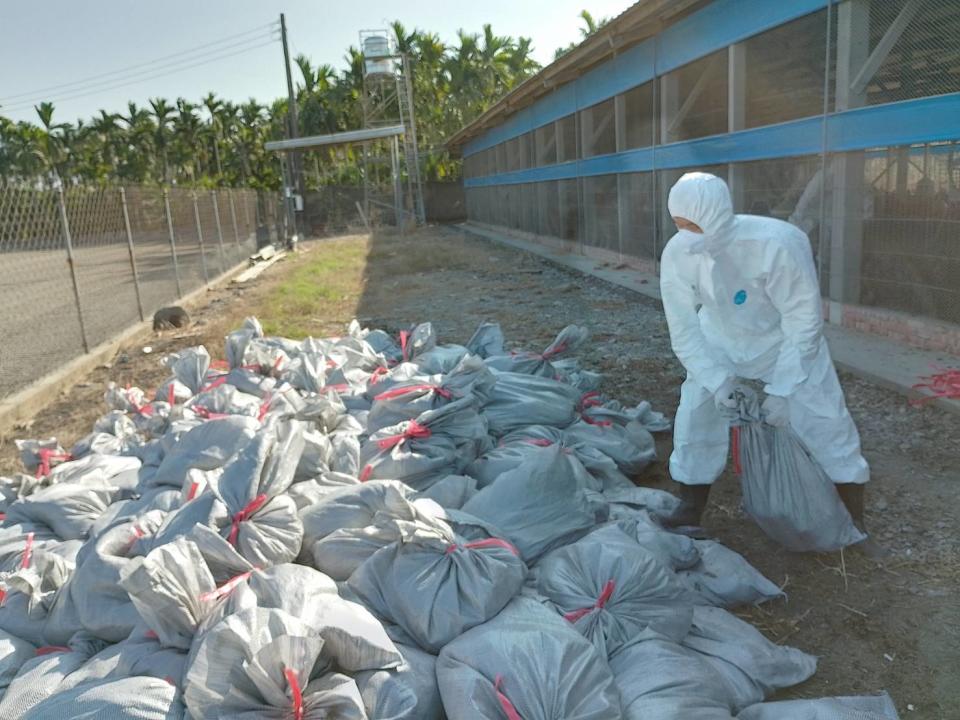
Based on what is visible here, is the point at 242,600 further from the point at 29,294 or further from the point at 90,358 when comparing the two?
the point at 29,294

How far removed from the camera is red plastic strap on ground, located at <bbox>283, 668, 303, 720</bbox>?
1.63 meters

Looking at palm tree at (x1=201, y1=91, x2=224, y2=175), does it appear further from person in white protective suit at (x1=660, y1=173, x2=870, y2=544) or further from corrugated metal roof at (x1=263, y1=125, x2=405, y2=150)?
person in white protective suit at (x1=660, y1=173, x2=870, y2=544)

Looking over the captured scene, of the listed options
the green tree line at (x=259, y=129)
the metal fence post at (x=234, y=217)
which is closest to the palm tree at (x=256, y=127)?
the green tree line at (x=259, y=129)

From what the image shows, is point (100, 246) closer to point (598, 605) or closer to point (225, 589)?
point (225, 589)

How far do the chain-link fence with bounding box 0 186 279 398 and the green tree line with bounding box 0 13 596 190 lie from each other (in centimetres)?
1988

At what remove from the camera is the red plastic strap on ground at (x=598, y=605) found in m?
2.14

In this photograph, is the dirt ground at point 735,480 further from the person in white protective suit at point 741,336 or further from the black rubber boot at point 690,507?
the person in white protective suit at point 741,336

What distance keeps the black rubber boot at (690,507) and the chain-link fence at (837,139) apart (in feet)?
11.2

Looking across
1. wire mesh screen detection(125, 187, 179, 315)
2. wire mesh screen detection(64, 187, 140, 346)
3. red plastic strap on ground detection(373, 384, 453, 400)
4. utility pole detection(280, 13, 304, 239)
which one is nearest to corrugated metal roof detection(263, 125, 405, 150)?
utility pole detection(280, 13, 304, 239)

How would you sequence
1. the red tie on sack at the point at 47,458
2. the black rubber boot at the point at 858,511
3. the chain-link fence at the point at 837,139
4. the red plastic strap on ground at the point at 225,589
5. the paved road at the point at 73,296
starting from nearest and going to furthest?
the red plastic strap on ground at the point at 225,589
the black rubber boot at the point at 858,511
the red tie on sack at the point at 47,458
the chain-link fence at the point at 837,139
the paved road at the point at 73,296

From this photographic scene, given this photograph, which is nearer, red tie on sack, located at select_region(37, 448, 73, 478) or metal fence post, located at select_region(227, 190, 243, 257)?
red tie on sack, located at select_region(37, 448, 73, 478)

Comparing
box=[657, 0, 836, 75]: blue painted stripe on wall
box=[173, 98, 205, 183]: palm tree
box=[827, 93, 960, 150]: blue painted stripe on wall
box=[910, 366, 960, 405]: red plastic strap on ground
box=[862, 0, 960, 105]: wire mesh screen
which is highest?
box=[173, 98, 205, 183]: palm tree

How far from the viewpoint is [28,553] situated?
9.07 feet

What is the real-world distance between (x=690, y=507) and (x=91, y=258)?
10.3 meters
